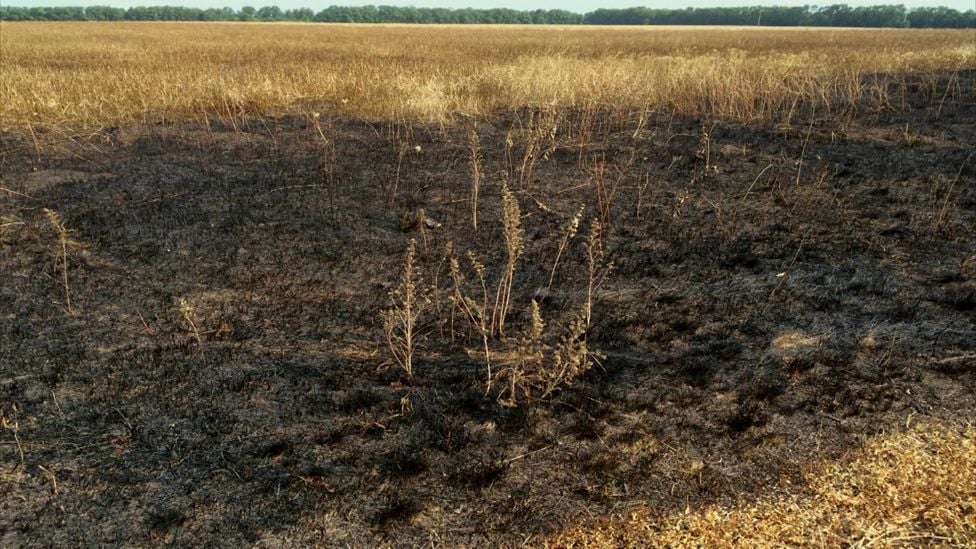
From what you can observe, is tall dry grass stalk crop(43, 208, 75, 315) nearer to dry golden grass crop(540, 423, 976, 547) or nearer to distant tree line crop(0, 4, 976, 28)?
dry golden grass crop(540, 423, 976, 547)

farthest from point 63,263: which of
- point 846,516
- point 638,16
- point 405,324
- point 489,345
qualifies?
point 638,16

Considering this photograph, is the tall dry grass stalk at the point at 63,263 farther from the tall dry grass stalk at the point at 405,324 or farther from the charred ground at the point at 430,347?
the tall dry grass stalk at the point at 405,324

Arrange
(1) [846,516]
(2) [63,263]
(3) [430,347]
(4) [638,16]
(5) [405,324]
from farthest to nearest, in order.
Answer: (4) [638,16] → (2) [63,263] → (3) [430,347] → (5) [405,324] → (1) [846,516]

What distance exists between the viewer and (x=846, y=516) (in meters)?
1.89

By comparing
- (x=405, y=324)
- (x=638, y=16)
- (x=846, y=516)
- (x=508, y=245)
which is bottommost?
(x=846, y=516)

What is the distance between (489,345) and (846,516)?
63.1 inches

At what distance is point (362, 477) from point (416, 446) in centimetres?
24

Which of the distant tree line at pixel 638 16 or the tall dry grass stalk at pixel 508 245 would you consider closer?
the tall dry grass stalk at pixel 508 245

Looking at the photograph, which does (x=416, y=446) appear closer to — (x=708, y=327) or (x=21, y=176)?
(x=708, y=327)

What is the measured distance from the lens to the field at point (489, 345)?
1939 millimetres

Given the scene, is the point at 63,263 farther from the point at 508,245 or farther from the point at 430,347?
the point at 508,245

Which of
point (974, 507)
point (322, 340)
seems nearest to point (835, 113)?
point (974, 507)

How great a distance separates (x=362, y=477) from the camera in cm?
206

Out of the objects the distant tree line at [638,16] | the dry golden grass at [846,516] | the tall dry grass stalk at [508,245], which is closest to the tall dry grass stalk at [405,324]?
the tall dry grass stalk at [508,245]
